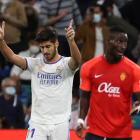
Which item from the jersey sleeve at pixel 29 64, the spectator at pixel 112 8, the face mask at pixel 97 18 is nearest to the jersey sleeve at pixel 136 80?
the jersey sleeve at pixel 29 64

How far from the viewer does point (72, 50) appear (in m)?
4.38

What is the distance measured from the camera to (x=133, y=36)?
8.39 metres

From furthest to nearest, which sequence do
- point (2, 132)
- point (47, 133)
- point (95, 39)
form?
point (95, 39) < point (2, 132) < point (47, 133)

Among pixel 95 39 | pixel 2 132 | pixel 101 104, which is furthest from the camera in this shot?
pixel 95 39

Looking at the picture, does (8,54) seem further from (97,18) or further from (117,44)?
(97,18)

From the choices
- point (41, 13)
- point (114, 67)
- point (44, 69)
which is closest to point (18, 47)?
point (41, 13)

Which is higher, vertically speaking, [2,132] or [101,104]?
[101,104]

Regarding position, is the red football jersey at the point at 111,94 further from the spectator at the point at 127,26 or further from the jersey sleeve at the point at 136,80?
the spectator at the point at 127,26

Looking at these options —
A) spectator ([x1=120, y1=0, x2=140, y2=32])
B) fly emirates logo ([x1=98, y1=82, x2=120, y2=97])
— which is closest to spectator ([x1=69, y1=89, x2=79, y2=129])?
spectator ([x1=120, y1=0, x2=140, y2=32])

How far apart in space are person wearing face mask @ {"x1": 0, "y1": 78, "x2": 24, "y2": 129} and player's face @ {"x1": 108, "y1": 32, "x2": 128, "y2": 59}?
11.9 feet

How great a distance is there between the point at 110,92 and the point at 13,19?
473 centimetres

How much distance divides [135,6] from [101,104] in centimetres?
499

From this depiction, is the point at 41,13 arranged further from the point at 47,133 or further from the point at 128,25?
the point at 47,133

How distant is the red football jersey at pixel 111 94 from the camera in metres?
4.07
